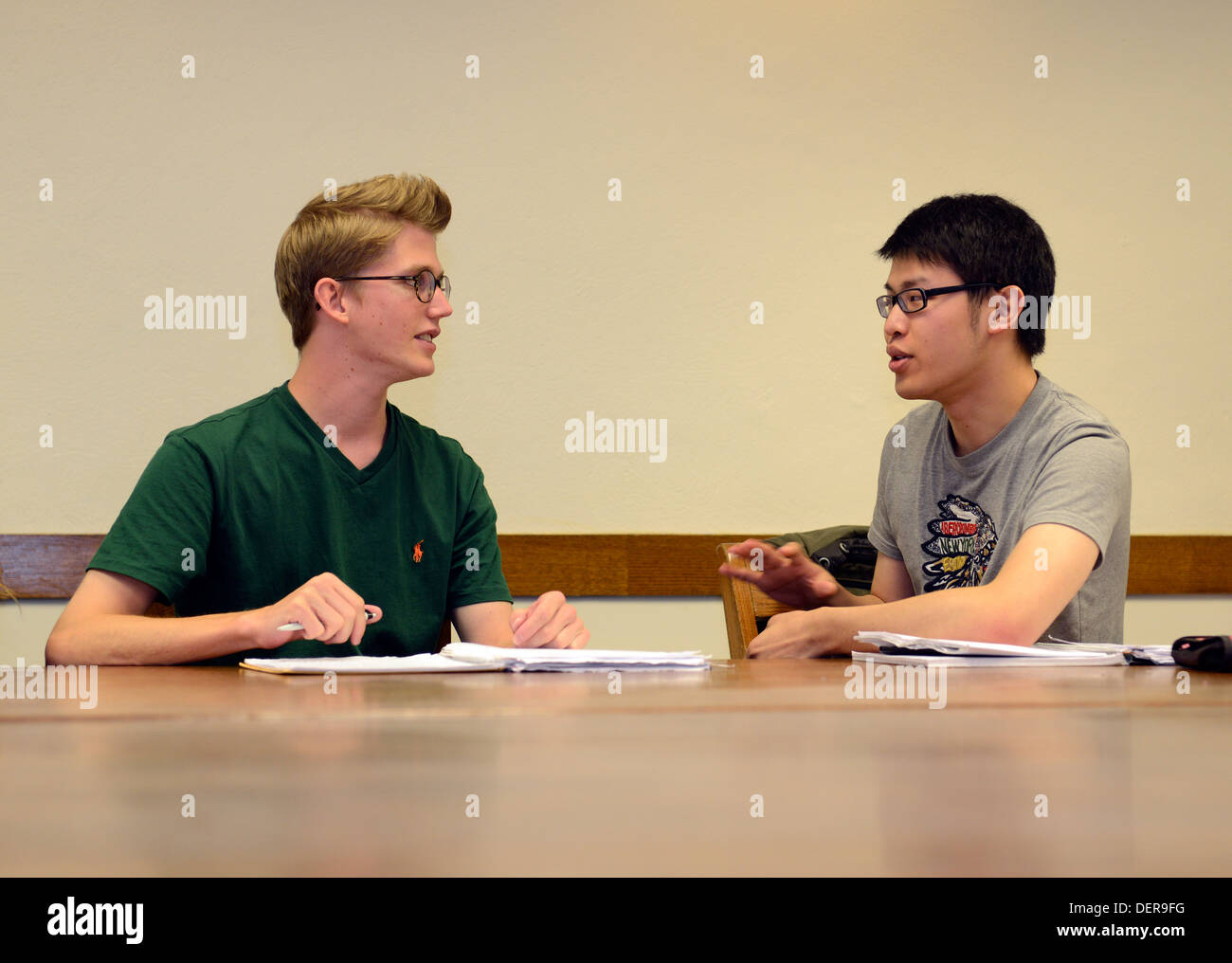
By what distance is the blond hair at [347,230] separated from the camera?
1637 millimetres

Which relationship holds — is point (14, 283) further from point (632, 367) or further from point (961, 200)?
point (961, 200)

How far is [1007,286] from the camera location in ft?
5.61

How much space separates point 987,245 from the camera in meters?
1.71

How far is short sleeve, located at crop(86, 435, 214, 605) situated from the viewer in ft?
4.38

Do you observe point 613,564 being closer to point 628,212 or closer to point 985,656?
point 628,212

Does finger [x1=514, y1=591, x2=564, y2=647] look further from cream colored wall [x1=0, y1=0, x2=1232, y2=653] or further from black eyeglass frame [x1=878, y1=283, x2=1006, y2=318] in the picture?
cream colored wall [x1=0, y1=0, x2=1232, y2=653]

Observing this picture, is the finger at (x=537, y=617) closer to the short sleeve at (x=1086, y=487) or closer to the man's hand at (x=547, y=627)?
the man's hand at (x=547, y=627)

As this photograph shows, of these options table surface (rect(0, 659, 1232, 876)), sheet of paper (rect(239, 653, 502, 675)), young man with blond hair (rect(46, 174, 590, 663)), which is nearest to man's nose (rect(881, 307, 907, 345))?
young man with blond hair (rect(46, 174, 590, 663))

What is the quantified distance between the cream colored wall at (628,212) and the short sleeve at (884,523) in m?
0.69

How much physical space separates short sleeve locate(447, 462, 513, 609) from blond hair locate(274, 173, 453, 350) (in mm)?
372

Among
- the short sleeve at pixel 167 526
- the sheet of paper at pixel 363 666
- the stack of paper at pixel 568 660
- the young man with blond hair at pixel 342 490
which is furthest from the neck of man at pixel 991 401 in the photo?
the short sleeve at pixel 167 526

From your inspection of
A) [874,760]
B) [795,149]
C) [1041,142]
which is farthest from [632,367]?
[874,760]
